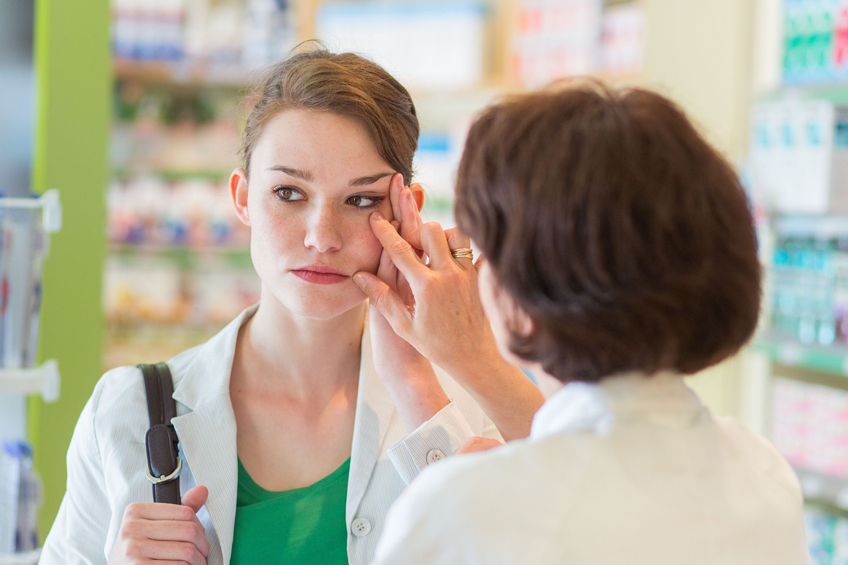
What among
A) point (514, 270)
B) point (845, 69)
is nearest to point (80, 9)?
point (514, 270)

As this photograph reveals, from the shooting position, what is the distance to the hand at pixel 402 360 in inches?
57.4

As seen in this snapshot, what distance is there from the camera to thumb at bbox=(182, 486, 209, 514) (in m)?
1.25

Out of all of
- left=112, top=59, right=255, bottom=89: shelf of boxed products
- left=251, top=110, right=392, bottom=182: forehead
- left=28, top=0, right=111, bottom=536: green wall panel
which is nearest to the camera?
left=251, top=110, right=392, bottom=182: forehead

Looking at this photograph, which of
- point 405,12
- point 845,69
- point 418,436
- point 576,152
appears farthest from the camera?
point 405,12

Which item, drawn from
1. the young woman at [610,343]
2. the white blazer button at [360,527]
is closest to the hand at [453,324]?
the white blazer button at [360,527]

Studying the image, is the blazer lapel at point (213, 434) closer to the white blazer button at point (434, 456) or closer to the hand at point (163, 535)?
the hand at point (163, 535)

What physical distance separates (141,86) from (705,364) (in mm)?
3753

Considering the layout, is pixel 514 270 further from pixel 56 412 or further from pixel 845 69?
pixel 845 69

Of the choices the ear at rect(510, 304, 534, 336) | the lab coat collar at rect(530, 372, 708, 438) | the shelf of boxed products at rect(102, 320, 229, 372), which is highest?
the ear at rect(510, 304, 534, 336)

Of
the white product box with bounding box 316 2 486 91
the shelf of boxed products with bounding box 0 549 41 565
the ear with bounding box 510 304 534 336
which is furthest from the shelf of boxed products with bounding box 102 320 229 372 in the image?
the ear with bounding box 510 304 534 336

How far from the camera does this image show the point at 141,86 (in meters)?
4.03

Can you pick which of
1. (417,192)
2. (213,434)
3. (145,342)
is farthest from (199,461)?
(145,342)

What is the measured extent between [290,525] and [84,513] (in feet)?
1.23

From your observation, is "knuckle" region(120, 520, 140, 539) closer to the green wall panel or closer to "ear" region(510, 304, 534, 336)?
"ear" region(510, 304, 534, 336)
